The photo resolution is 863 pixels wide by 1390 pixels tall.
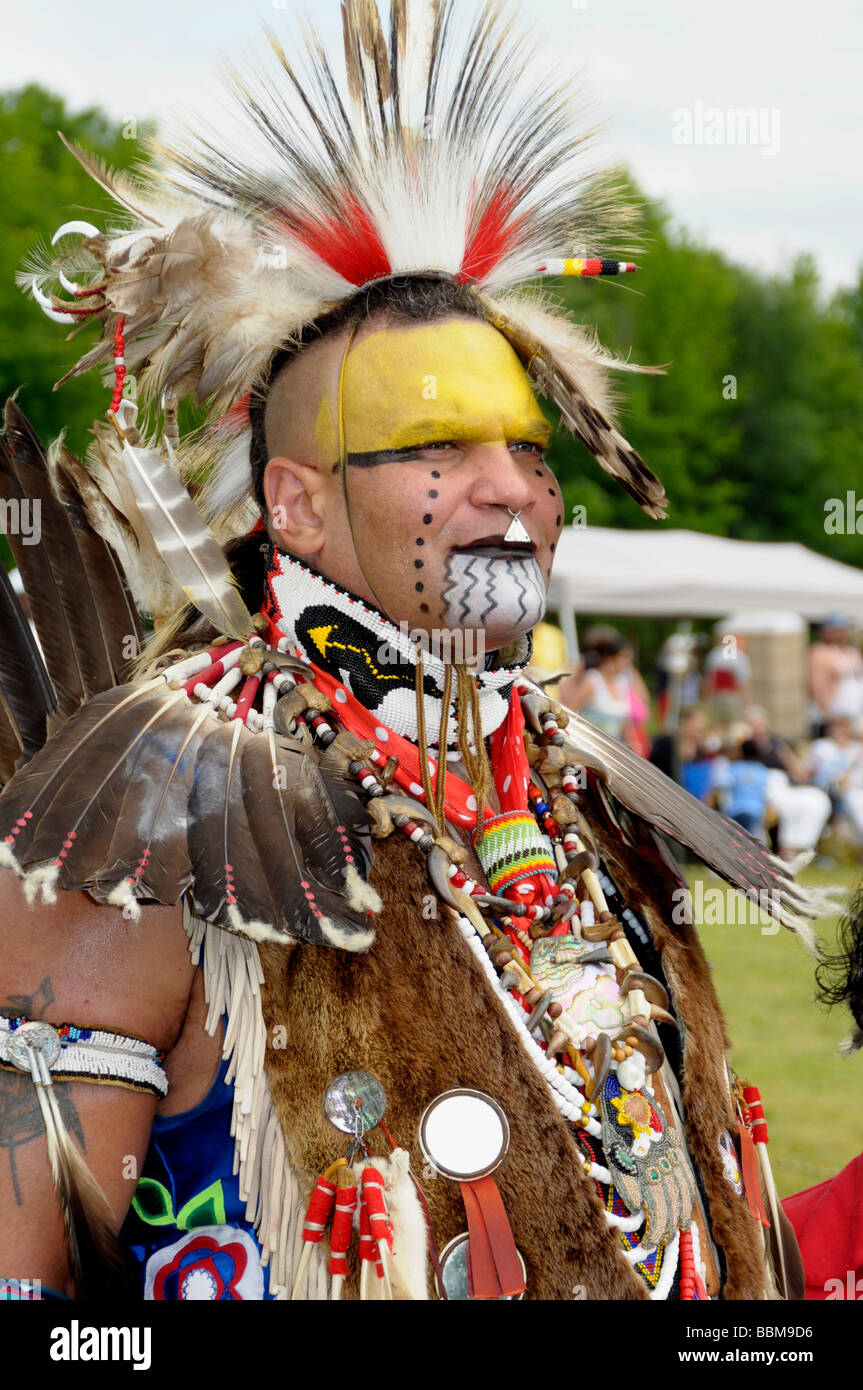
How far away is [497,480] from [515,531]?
71 millimetres

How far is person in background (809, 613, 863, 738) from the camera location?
38.1 feet

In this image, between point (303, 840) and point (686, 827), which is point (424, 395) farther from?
point (686, 827)

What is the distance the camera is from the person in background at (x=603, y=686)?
10.2 meters

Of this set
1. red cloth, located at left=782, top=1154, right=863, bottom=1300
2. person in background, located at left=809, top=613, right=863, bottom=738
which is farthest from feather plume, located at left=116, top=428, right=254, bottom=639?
person in background, located at left=809, top=613, right=863, bottom=738

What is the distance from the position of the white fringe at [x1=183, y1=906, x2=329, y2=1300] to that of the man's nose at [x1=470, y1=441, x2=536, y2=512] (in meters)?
0.65

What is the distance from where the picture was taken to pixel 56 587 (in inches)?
77.9

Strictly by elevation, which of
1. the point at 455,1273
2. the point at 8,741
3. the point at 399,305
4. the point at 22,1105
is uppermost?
the point at 399,305

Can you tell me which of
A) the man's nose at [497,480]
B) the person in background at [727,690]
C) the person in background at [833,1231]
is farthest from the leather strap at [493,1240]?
the person in background at [727,690]

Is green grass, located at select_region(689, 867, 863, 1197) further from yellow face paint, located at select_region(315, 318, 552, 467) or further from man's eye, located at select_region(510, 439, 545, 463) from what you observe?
yellow face paint, located at select_region(315, 318, 552, 467)

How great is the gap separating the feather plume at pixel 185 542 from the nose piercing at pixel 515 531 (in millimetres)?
381

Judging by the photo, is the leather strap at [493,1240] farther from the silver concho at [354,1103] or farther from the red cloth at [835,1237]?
the red cloth at [835,1237]

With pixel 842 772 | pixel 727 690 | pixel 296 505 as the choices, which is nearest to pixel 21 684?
pixel 296 505

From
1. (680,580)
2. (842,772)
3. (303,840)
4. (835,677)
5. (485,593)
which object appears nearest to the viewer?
(303,840)
